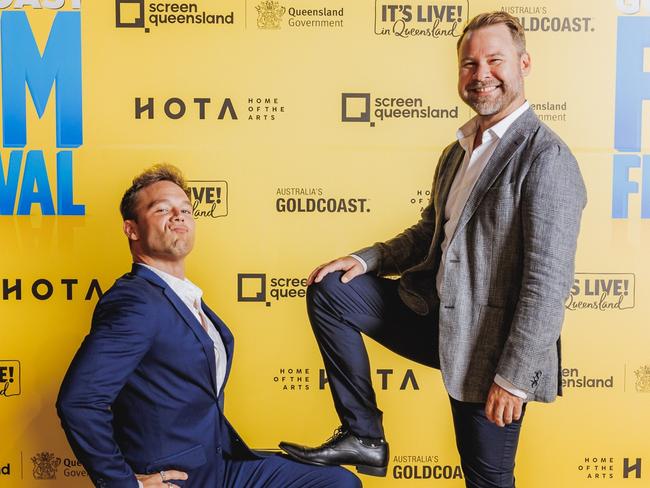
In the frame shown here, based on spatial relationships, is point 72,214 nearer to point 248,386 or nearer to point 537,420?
point 248,386

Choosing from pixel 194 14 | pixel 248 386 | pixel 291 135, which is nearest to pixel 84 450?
pixel 248 386

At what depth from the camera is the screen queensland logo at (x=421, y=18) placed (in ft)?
10.6

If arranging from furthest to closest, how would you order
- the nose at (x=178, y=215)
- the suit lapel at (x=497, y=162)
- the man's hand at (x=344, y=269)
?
the man's hand at (x=344, y=269), the nose at (x=178, y=215), the suit lapel at (x=497, y=162)

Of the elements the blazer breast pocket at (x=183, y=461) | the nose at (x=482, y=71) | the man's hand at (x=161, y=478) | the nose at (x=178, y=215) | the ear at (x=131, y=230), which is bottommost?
the man's hand at (x=161, y=478)

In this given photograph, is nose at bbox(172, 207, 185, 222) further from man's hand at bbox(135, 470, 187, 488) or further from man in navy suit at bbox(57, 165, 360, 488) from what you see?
man's hand at bbox(135, 470, 187, 488)

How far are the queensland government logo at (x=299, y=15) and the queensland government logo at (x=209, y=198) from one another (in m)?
0.72

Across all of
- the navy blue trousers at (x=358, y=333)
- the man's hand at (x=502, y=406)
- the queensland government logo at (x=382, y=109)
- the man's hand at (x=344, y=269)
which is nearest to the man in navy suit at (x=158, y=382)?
the navy blue trousers at (x=358, y=333)

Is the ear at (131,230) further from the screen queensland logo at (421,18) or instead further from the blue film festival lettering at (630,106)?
the blue film festival lettering at (630,106)

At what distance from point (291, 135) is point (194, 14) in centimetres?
68

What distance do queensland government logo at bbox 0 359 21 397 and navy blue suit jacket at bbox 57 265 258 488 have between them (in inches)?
62.4

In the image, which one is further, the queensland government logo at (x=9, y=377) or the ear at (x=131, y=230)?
the queensland government logo at (x=9, y=377)

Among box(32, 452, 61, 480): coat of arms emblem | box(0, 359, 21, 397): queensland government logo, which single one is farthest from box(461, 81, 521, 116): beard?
box(32, 452, 61, 480): coat of arms emblem

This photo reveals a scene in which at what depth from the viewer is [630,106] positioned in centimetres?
324

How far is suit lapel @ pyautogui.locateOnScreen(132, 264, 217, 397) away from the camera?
199cm
